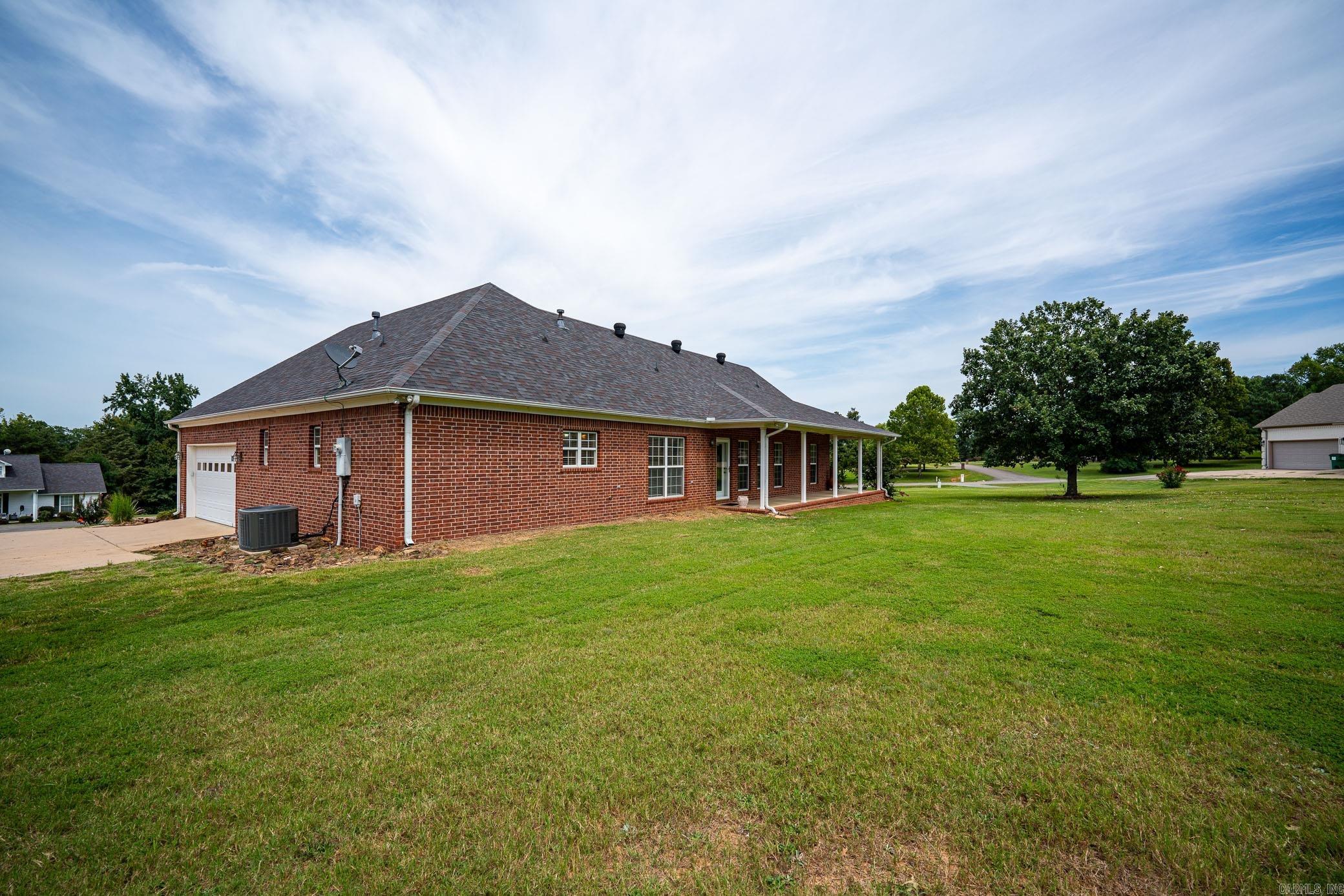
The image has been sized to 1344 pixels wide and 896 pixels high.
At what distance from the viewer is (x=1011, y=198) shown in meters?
15.4

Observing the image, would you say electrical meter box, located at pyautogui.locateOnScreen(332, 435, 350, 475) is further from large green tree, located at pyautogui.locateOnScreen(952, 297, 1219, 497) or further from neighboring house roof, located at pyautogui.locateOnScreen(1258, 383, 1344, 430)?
neighboring house roof, located at pyautogui.locateOnScreen(1258, 383, 1344, 430)

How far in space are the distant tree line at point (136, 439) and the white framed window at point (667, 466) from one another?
37578 mm

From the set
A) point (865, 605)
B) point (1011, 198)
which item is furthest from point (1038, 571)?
point (1011, 198)

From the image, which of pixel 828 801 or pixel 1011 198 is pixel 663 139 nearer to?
pixel 1011 198

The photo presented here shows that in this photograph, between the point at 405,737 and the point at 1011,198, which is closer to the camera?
the point at 405,737

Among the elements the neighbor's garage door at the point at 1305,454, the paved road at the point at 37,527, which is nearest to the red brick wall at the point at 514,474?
the paved road at the point at 37,527

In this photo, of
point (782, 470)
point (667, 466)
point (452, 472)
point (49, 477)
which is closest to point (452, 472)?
point (452, 472)

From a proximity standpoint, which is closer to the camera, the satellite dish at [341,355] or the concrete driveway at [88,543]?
the concrete driveway at [88,543]

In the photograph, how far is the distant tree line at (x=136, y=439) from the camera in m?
40.2

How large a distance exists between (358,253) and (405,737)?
2032cm

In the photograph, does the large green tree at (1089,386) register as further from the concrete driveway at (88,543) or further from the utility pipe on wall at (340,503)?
the concrete driveway at (88,543)

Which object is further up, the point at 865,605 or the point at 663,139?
the point at 663,139

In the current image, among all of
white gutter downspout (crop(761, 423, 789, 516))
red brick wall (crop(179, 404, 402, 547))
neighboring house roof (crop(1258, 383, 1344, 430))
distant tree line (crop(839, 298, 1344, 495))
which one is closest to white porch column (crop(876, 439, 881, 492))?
distant tree line (crop(839, 298, 1344, 495))

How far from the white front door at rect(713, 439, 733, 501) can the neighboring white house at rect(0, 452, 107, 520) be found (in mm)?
55894
